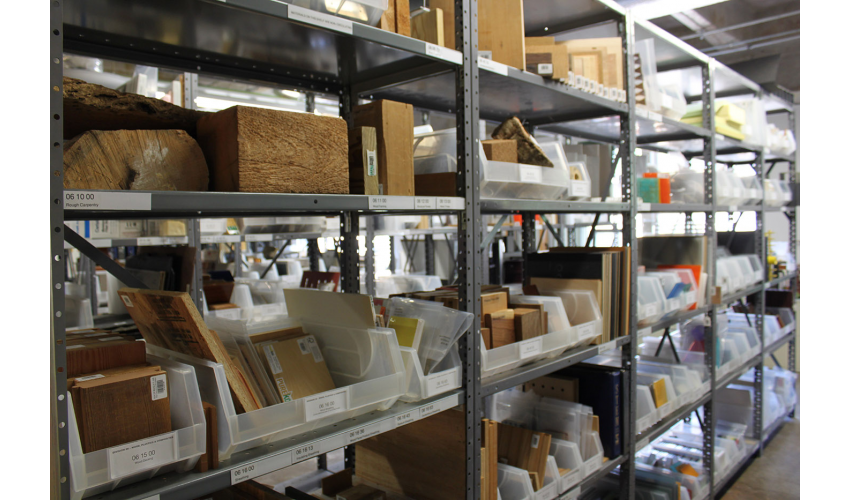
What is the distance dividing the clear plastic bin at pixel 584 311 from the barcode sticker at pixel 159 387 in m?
1.50

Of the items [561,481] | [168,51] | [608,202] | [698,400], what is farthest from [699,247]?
[168,51]

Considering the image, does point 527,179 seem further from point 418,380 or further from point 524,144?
point 418,380

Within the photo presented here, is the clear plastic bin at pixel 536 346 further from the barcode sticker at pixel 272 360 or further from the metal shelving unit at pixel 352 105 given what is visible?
the barcode sticker at pixel 272 360

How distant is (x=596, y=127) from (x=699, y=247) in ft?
3.04

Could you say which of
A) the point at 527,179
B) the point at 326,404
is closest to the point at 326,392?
the point at 326,404

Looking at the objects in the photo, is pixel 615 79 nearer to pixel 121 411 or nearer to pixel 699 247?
pixel 699 247

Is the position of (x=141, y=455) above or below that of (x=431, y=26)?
below

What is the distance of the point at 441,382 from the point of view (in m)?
1.55

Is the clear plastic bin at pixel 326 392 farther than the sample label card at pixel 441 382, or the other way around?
the sample label card at pixel 441 382

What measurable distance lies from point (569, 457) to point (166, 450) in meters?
1.54

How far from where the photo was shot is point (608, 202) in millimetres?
2283

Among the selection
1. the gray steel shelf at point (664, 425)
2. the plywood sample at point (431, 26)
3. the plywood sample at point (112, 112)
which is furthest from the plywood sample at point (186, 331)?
the gray steel shelf at point (664, 425)

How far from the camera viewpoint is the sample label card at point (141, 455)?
98cm

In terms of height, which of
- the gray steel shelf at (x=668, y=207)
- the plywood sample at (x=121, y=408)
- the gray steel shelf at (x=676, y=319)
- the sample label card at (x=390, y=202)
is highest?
the gray steel shelf at (x=668, y=207)
